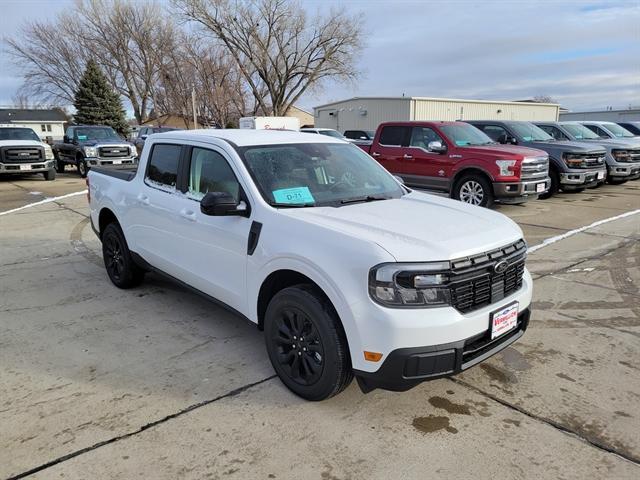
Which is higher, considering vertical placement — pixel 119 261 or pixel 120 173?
pixel 120 173

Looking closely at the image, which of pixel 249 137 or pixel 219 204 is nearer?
pixel 219 204

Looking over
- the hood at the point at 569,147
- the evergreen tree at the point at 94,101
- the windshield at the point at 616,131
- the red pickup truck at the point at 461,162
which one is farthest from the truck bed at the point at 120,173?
the evergreen tree at the point at 94,101

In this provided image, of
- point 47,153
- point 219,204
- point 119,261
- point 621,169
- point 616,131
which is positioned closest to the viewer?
point 219,204

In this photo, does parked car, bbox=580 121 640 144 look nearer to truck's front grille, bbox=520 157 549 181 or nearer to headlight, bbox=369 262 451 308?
truck's front grille, bbox=520 157 549 181

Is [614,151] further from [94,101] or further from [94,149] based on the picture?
[94,101]

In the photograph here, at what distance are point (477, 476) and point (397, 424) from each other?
1.87 ft

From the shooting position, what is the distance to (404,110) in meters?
35.2

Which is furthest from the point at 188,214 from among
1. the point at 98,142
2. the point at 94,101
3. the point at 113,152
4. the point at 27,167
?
the point at 94,101

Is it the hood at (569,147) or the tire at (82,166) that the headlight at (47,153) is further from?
the hood at (569,147)

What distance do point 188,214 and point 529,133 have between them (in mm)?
11347

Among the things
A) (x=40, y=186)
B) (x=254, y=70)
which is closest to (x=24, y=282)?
(x=40, y=186)

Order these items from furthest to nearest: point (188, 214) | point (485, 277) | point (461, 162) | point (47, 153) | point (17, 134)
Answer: point (17, 134), point (47, 153), point (461, 162), point (188, 214), point (485, 277)

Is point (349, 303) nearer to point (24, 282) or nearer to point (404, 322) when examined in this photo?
point (404, 322)

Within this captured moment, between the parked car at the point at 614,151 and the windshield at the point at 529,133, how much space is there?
1.25 meters
